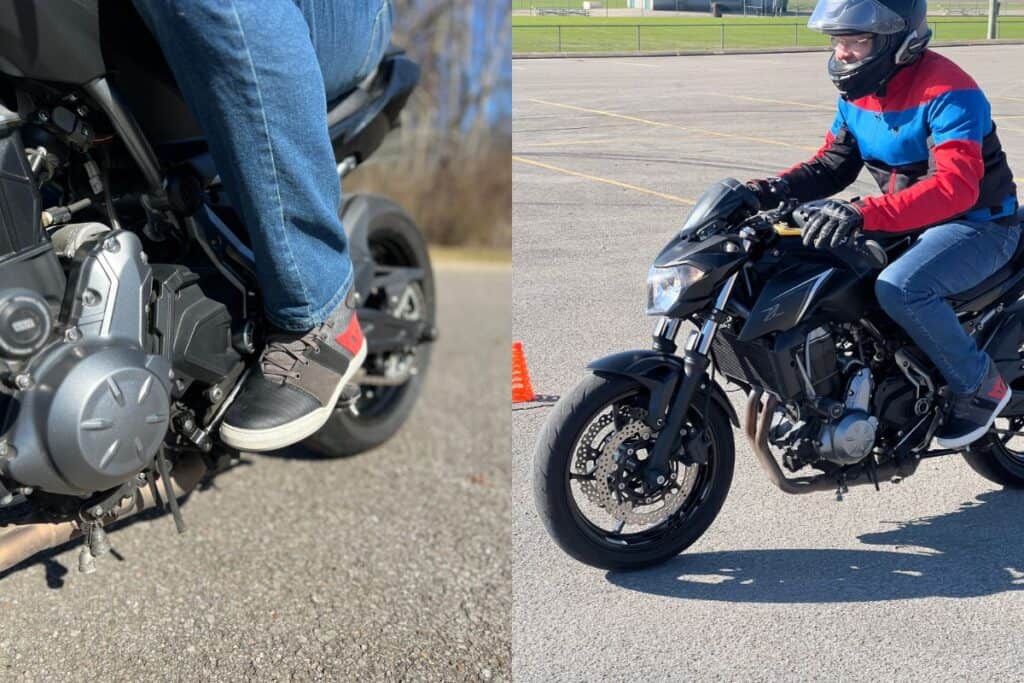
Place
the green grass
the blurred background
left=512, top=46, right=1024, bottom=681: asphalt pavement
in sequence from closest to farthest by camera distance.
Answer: left=512, top=46, right=1024, bottom=681: asphalt pavement < the green grass < the blurred background

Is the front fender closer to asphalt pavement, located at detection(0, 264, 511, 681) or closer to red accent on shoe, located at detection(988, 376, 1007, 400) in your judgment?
asphalt pavement, located at detection(0, 264, 511, 681)

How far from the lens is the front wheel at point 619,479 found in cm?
311

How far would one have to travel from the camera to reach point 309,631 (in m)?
3.05

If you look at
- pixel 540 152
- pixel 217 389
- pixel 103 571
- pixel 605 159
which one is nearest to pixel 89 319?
pixel 217 389

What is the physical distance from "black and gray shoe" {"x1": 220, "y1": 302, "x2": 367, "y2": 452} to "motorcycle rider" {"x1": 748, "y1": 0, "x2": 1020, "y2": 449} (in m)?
1.20

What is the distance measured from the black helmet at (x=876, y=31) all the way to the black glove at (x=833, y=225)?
13.7 inches

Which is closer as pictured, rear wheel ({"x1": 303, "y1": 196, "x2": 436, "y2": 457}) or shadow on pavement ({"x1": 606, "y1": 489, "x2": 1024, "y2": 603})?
shadow on pavement ({"x1": 606, "y1": 489, "x2": 1024, "y2": 603})

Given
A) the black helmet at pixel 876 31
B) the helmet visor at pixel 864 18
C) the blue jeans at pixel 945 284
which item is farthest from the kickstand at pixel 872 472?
the helmet visor at pixel 864 18

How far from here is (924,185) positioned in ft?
10.3

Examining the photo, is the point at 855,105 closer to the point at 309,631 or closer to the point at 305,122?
Answer: the point at 305,122

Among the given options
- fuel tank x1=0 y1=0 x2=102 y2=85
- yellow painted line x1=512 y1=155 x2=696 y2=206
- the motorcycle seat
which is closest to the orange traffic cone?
the motorcycle seat

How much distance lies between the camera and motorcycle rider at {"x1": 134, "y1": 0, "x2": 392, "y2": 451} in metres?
2.68

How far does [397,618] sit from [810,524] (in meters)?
1.17

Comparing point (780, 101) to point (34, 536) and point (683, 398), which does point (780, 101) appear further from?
point (34, 536)
